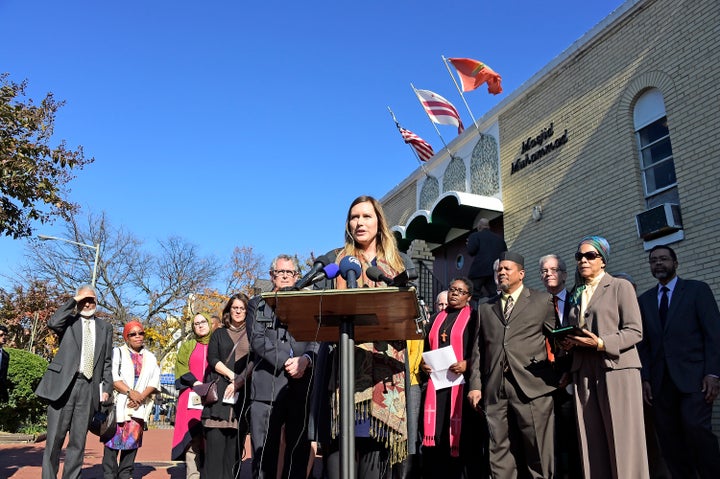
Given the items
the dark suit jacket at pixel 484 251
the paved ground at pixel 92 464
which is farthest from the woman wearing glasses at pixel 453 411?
the dark suit jacket at pixel 484 251

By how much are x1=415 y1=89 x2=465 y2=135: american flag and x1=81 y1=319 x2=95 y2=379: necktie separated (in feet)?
35.7

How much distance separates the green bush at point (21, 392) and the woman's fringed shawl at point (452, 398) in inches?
445

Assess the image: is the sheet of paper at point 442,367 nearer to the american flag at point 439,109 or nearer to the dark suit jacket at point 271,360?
the dark suit jacket at point 271,360

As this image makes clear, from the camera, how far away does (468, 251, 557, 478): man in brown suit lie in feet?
13.9

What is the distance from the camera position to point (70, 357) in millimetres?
5637

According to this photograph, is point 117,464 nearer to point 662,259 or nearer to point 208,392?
point 208,392

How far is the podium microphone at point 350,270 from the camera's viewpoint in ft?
8.78

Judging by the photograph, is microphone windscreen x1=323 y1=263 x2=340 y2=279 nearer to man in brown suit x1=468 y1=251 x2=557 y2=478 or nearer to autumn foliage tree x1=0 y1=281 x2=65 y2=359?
man in brown suit x1=468 y1=251 x2=557 y2=478

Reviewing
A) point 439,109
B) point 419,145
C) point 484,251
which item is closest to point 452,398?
point 484,251

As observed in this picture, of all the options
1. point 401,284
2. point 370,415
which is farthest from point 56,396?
point 401,284

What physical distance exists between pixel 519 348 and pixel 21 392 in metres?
13.2

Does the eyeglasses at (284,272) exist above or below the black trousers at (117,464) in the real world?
above

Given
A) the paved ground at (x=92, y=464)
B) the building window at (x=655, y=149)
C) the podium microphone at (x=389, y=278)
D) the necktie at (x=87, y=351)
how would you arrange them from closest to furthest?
the podium microphone at (x=389, y=278)
the necktie at (x=87, y=351)
the paved ground at (x=92, y=464)
the building window at (x=655, y=149)

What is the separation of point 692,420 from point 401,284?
145 inches
